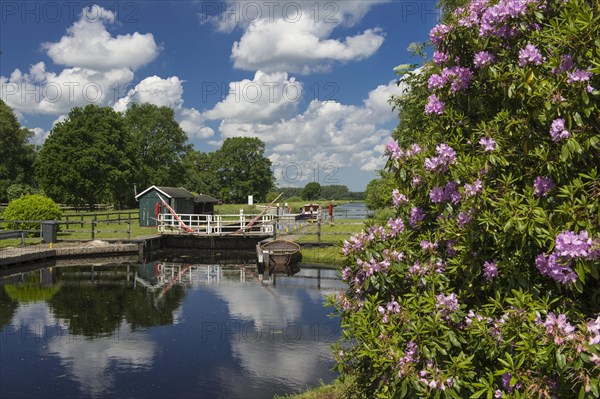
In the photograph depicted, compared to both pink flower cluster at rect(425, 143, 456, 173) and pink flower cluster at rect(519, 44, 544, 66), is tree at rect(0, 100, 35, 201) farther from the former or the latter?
pink flower cluster at rect(519, 44, 544, 66)

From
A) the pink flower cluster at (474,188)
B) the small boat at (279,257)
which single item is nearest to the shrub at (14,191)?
the small boat at (279,257)

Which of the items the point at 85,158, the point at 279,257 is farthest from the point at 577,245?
the point at 85,158

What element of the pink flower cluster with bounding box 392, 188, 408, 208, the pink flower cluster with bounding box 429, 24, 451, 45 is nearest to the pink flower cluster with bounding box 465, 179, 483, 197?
the pink flower cluster with bounding box 392, 188, 408, 208

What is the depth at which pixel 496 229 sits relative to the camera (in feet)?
11.7

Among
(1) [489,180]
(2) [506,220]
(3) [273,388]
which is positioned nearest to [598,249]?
(2) [506,220]

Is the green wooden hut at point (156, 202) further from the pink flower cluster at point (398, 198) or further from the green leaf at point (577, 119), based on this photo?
the green leaf at point (577, 119)

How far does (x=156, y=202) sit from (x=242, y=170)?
157 ft

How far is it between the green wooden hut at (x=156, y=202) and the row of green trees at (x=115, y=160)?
1178 cm

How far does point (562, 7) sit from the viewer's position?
388 centimetres

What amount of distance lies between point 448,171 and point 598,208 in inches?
47.6

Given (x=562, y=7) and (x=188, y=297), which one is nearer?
(x=562, y=7)

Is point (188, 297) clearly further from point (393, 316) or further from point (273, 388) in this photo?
point (393, 316)

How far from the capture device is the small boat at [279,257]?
23.1m

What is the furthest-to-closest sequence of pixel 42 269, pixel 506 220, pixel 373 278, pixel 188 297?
pixel 42 269, pixel 188 297, pixel 373 278, pixel 506 220
